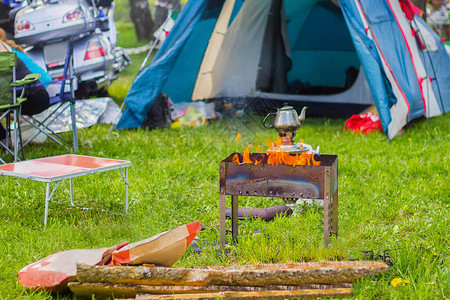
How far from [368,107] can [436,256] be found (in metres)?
4.34

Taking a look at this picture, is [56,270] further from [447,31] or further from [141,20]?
[447,31]

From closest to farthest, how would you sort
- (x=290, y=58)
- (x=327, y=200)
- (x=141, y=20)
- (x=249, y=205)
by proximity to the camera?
(x=327, y=200)
(x=249, y=205)
(x=290, y=58)
(x=141, y=20)

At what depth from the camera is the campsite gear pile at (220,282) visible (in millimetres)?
2197

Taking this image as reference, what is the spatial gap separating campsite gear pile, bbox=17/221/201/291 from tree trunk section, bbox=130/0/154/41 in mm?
11142

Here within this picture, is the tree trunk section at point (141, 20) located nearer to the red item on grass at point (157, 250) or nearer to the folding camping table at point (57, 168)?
the folding camping table at point (57, 168)

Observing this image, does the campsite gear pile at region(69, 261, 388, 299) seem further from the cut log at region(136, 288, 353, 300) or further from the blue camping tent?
the blue camping tent

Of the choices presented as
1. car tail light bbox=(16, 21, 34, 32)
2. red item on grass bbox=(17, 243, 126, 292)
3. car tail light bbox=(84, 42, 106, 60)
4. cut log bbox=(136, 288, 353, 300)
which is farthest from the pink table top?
car tail light bbox=(16, 21, 34, 32)

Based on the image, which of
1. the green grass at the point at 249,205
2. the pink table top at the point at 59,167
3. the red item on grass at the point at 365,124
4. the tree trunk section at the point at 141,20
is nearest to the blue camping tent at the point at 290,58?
the red item on grass at the point at 365,124

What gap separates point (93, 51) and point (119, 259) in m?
6.16

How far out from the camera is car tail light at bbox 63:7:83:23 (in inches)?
315

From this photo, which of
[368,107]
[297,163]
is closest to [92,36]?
[368,107]

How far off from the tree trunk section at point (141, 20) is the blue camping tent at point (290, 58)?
5.99 meters

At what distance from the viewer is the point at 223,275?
2225mm

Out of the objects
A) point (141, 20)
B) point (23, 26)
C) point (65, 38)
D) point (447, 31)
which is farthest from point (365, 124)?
point (447, 31)
